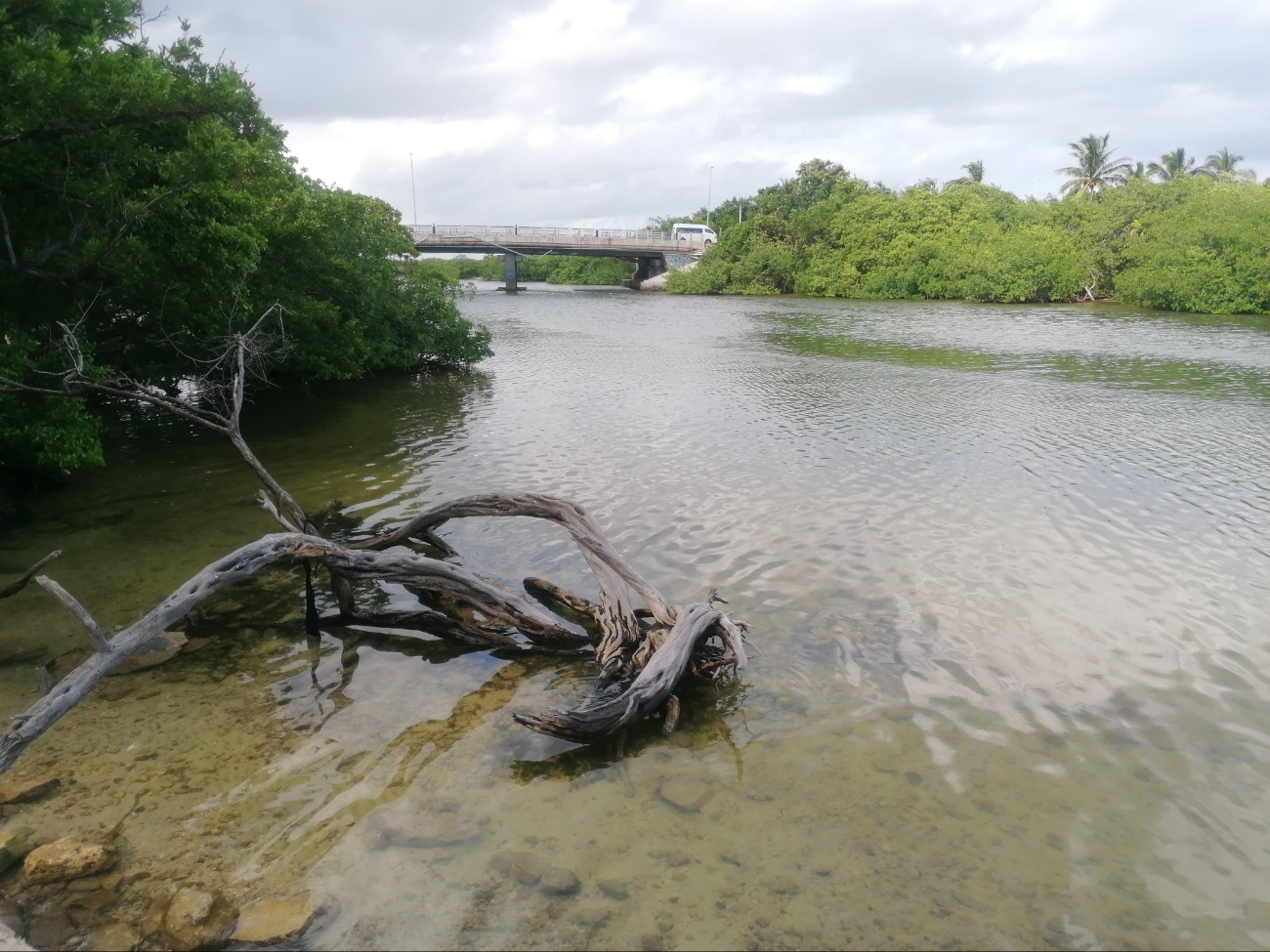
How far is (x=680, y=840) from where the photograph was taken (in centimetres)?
602

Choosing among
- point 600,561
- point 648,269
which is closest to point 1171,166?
point 648,269

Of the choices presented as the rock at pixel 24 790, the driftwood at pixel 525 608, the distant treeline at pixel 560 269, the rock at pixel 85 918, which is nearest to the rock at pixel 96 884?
the rock at pixel 85 918

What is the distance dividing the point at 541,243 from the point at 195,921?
83.7 m

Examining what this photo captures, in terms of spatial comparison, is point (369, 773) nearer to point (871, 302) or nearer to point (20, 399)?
point (20, 399)

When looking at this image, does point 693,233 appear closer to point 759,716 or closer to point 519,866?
point 759,716

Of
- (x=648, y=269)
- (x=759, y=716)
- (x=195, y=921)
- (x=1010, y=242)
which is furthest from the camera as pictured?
(x=648, y=269)

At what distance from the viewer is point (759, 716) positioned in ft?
25.3

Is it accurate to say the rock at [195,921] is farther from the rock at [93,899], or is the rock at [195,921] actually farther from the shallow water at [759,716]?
the rock at [93,899]

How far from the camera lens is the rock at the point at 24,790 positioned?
6.20m

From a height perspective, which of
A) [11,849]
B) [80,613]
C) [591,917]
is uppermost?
[80,613]

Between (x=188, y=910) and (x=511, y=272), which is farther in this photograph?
(x=511, y=272)

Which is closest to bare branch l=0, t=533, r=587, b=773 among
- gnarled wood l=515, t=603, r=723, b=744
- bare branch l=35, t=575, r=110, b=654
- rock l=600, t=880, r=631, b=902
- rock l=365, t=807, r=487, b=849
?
bare branch l=35, t=575, r=110, b=654

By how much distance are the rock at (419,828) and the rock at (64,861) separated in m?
1.67

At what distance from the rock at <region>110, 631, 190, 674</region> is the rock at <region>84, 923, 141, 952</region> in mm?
3619
